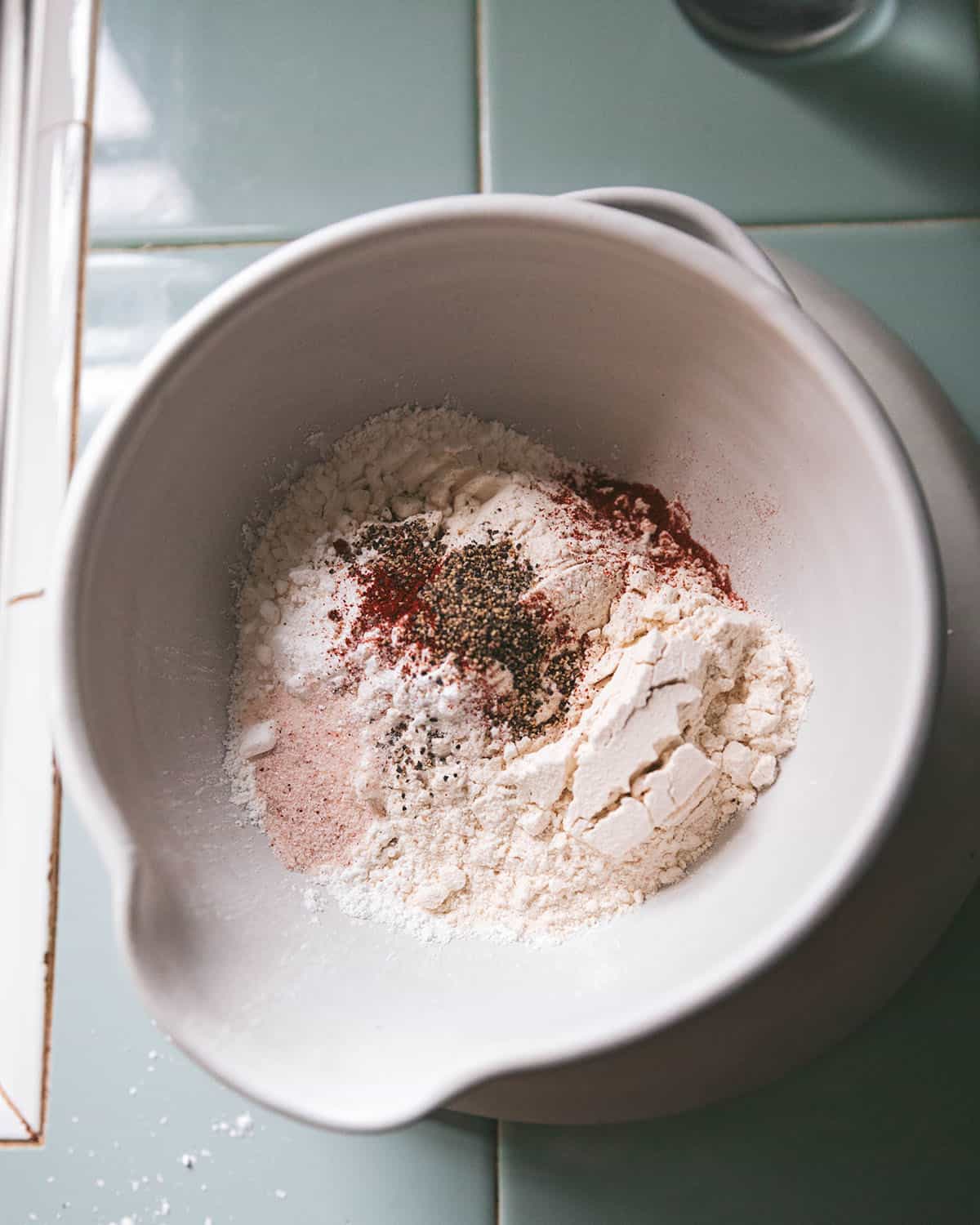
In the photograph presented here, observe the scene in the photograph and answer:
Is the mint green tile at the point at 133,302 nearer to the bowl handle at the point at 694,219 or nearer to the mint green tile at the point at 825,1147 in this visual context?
the bowl handle at the point at 694,219

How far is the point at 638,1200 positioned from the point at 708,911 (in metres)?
0.23

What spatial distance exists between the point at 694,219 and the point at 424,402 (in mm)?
191

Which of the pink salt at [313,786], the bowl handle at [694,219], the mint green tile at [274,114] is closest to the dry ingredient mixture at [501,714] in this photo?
the pink salt at [313,786]

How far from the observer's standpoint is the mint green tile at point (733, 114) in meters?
0.72

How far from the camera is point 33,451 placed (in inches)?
28.7

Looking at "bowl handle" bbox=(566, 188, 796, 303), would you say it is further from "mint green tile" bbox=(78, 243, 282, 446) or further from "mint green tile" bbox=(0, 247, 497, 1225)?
"mint green tile" bbox=(0, 247, 497, 1225)

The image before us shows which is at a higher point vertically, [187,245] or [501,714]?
[187,245]

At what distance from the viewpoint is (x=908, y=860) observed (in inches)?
21.9

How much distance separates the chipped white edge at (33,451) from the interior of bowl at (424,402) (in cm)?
18

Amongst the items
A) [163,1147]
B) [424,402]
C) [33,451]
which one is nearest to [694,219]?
[424,402]

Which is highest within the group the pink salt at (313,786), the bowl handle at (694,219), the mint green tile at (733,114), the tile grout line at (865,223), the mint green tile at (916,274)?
the mint green tile at (733,114)

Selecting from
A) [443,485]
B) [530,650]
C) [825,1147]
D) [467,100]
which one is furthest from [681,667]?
[467,100]

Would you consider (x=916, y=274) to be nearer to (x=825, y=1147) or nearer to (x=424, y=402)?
(x=424, y=402)

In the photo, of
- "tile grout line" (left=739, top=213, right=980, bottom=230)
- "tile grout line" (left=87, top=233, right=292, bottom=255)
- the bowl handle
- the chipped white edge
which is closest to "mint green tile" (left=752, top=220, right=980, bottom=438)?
"tile grout line" (left=739, top=213, right=980, bottom=230)
